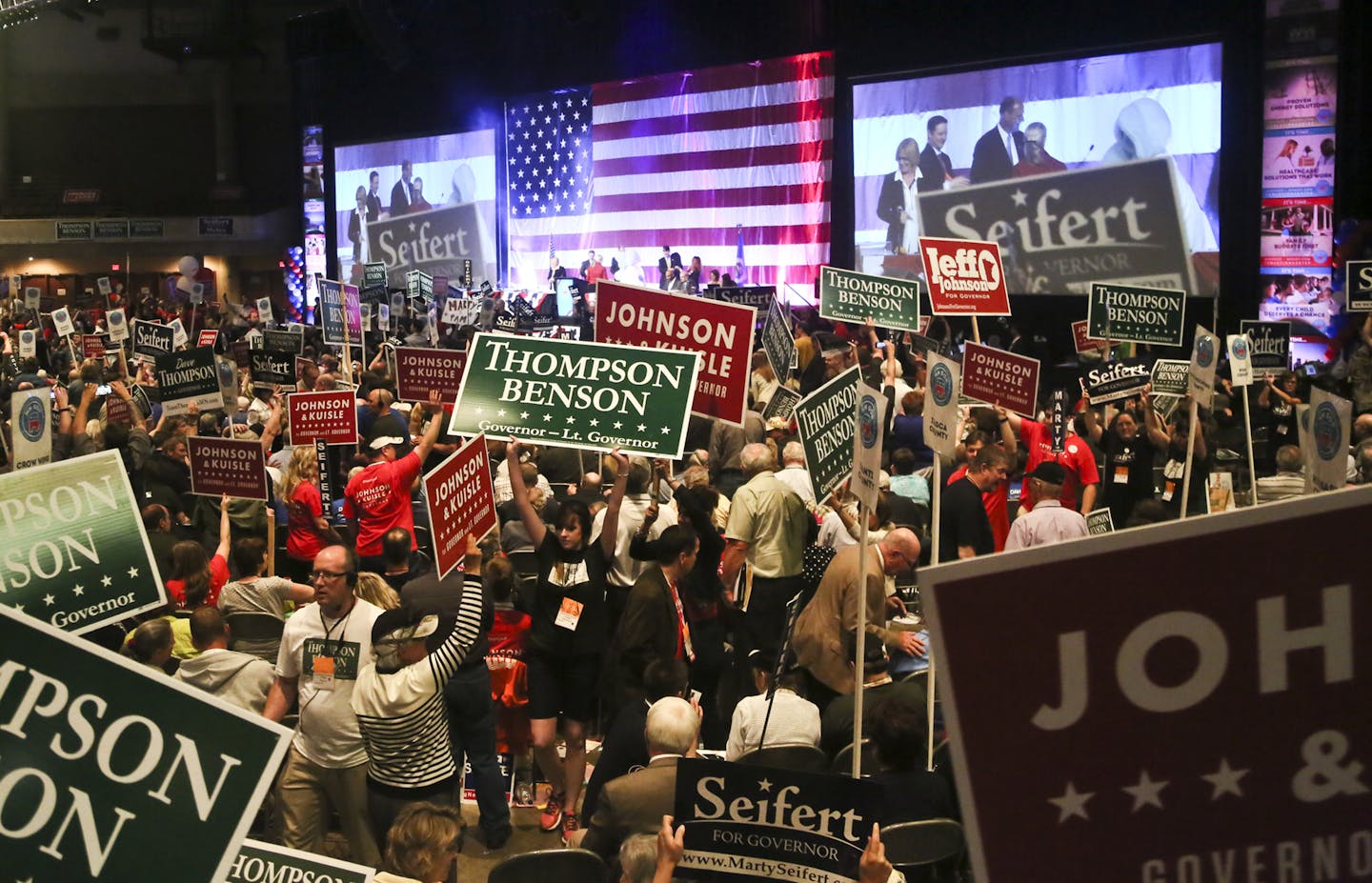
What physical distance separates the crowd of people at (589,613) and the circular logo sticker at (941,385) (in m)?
0.63

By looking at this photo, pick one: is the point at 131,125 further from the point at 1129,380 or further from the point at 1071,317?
the point at 1129,380

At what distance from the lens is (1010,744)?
70.9 inches

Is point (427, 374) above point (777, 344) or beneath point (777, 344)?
beneath

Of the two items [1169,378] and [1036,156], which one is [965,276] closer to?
[1169,378]

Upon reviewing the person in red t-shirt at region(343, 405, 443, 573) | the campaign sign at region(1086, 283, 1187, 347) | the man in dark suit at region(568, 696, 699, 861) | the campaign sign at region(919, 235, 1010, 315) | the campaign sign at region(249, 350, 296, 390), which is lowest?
the man in dark suit at region(568, 696, 699, 861)

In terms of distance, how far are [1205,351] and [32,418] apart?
7211mm

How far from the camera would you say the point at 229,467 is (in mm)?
8359

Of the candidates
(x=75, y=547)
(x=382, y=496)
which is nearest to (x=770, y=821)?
(x=75, y=547)

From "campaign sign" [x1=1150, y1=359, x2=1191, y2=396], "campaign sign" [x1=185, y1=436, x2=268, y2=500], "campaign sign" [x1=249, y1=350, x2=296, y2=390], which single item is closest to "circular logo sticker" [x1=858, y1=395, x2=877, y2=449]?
"campaign sign" [x1=185, y1=436, x2=268, y2=500]

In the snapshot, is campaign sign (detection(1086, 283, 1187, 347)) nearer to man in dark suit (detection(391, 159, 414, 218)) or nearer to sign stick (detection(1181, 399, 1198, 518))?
sign stick (detection(1181, 399, 1198, 518))

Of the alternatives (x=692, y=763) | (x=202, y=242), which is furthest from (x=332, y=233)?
(x=692, y=763)

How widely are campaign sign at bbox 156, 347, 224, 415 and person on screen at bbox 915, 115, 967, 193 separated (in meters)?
12.7

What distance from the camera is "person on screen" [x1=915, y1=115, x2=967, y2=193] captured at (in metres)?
20.8

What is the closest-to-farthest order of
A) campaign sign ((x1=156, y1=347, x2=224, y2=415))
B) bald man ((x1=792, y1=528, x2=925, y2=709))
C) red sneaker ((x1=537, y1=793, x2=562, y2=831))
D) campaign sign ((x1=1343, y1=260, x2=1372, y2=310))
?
bald man ((x1=792, y1=528, x2=925, y2=709)) < red sneaker ((x1=537, y1=793, x2=562, y2=831)) < campaign sign ((x1=156, y1=347, x2=224, y2=415)) < campaign sign ((x1=1343, y1=260, x2=1372, y2=310))
